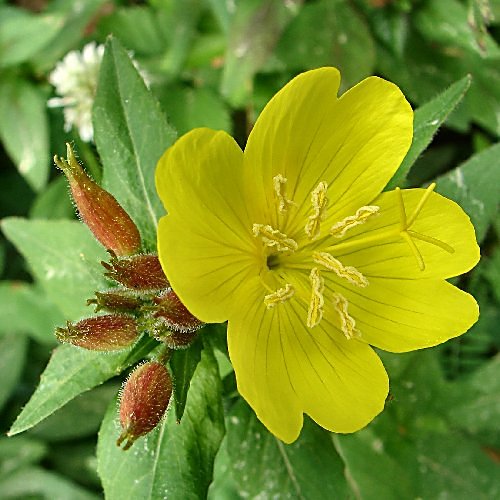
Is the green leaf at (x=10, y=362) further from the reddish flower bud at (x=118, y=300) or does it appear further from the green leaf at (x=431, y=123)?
the green leaf at (x=431, y=123)

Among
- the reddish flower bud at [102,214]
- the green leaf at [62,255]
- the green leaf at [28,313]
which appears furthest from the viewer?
the green leaf at [28,313]

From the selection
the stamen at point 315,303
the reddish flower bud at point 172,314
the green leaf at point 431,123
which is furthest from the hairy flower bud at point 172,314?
the green leaf at point 431,123

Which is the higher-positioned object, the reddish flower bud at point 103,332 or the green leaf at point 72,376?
the reddish flower bud at point 103,332

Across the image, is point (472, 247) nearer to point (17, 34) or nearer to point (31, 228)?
point (31, 228)

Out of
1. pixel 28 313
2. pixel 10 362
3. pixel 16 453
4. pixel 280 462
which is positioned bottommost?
pixel 16 453

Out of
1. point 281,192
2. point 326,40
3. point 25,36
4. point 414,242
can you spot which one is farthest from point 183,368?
point 25,36

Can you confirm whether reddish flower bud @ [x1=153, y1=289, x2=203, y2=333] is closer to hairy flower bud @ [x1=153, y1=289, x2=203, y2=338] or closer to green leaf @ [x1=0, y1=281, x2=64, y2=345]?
hairy flower bud @ [x1=153, y1=289, x2=203, y2=338]

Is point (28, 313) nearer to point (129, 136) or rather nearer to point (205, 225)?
point (129, 136)
